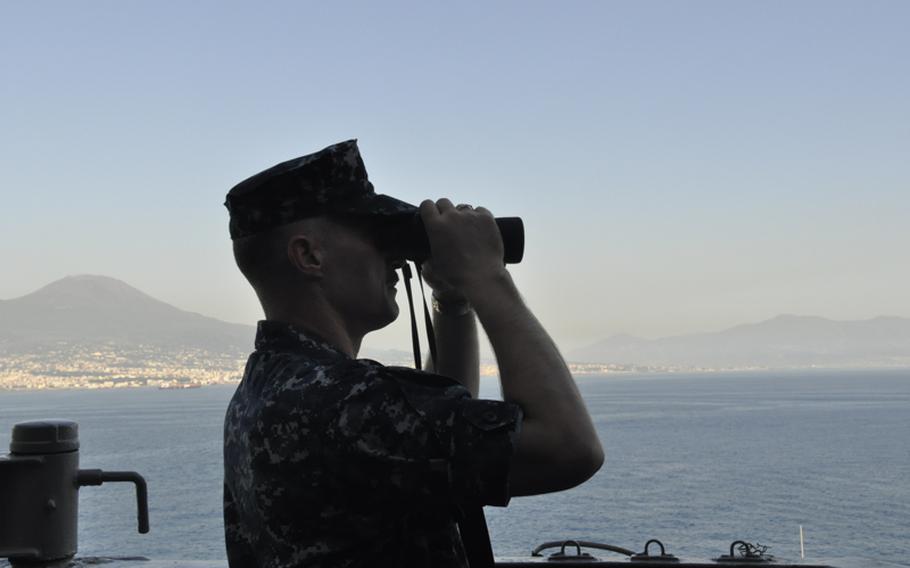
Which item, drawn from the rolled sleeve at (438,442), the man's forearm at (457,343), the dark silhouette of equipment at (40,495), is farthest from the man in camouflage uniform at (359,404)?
the dark silhouette of equipment at (40,495)

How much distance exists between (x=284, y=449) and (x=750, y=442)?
322ft

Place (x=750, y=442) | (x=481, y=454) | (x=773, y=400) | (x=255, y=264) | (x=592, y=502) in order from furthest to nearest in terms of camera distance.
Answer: (x=773, y=400)
(x=750, y=442)
(x=592, y=502)
(x=255, y=264)
(x=481, y=454)

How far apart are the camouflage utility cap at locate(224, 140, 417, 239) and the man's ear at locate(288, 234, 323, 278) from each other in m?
0.04

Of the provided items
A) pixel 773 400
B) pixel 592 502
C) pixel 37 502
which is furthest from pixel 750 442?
pixel 37 502

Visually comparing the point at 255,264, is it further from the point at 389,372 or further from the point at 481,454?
the point at 481,454

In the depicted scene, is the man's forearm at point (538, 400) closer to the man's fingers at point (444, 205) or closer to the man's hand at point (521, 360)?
the man's hand at point (521, 360)

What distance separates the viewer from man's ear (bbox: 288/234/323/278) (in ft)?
5.30

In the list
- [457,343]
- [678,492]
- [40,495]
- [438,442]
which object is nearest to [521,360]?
[438,442]

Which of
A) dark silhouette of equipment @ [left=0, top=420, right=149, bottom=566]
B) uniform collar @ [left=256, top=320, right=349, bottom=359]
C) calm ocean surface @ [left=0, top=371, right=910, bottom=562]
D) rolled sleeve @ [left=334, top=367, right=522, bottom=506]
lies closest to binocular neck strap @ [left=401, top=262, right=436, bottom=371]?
uniform collar @ [left=256, top=320, right=349, bottom=359]

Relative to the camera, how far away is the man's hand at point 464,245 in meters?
1.57

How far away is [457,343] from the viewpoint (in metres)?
2.10

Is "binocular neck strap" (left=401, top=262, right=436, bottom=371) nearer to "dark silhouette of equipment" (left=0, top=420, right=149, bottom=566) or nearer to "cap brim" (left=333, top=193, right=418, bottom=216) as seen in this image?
"cap brim" (left=333, top=193, right=418, bottom=216)

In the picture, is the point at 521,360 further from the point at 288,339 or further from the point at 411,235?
the point at 288,339

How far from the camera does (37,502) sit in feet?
13.6
